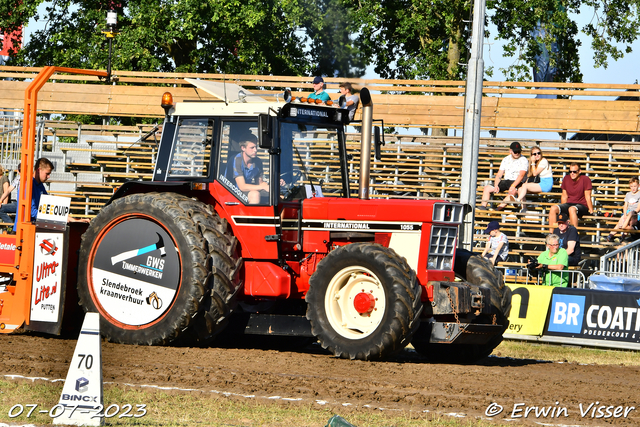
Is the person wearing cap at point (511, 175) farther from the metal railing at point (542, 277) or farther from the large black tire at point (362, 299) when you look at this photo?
the large black tire at point (362, 299)

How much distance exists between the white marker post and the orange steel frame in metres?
3.80

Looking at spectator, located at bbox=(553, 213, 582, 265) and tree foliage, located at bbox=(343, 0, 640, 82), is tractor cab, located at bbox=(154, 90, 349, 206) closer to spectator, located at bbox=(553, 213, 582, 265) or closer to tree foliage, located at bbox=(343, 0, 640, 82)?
spectator, located at bbox=(553, 213, 582, 265)

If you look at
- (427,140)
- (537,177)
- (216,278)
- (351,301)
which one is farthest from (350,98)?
(427,140)

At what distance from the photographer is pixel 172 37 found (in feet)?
90.1

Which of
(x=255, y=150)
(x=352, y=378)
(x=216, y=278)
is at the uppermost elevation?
(x=255, y=150)

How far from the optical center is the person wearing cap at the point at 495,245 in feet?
50.1

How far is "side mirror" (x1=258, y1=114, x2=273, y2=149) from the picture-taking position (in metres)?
8.05

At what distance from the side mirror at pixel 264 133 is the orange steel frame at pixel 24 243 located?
1795 mm

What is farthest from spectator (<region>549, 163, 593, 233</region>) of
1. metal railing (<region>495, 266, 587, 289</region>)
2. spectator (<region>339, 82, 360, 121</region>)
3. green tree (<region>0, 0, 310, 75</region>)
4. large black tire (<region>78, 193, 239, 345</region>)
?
green tree (<region>0, 0, 310, 75</region>)

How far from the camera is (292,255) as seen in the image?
28.7 ft

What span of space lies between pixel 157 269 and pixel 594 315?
6717mm

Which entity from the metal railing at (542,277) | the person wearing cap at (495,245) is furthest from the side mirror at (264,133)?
the person wearing cap at (495,245)

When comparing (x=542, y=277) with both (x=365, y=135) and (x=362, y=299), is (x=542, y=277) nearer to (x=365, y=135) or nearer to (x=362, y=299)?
(x=365, y=135)

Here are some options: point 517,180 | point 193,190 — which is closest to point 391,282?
point 193,190
